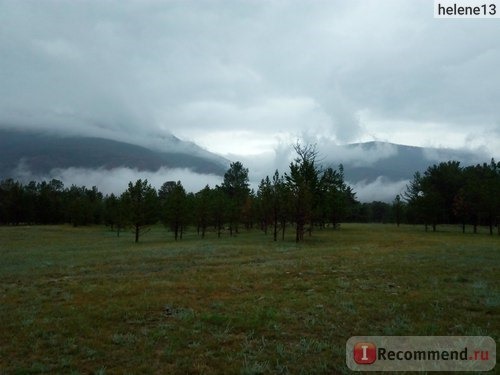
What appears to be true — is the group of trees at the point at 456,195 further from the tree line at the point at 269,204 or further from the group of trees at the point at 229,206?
the group of trees at the point at 229,206

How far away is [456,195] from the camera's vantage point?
99000 millimetres

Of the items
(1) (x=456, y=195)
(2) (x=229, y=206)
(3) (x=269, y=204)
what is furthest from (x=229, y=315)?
(1) (x=456, y=195)

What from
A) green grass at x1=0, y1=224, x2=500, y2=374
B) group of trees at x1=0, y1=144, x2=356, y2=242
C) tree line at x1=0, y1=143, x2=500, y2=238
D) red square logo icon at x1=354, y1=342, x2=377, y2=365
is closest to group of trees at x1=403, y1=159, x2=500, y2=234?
tree line at x1=0, y1=143, x2=500, y2=238

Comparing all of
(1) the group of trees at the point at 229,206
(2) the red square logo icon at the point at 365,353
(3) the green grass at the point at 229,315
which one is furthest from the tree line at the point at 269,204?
(2) the red square logo icon at the point at 365,353

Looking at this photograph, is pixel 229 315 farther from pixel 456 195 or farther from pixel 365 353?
pixel 456 195

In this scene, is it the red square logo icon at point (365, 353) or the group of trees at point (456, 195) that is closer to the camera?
the red square logo icon at point (365, 353)

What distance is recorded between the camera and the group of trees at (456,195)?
249 feet

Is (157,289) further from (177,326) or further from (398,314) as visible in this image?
(398,314)

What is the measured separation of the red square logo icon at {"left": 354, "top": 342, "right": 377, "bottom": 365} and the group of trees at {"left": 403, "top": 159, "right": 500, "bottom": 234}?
74886mm

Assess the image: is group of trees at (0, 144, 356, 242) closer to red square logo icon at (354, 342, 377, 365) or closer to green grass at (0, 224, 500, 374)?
green grass at (0, 224, 500, 374)

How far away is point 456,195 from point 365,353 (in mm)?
101748

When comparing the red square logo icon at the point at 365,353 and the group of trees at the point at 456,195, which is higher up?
the group of trees at the point at 456,195

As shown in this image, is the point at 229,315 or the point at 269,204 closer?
the point at 229,315

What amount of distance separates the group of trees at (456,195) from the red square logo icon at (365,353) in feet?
246
